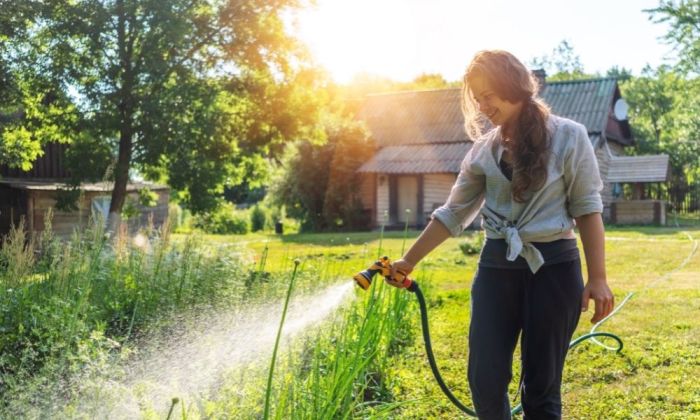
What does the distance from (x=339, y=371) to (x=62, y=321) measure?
1.95 m

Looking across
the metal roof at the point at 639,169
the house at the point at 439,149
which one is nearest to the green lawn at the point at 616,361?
the metal roof at the point at 639,169

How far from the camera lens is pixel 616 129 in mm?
28781

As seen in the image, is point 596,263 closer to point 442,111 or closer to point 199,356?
point 199,356

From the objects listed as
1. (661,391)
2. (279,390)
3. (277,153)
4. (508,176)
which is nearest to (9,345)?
(279,390)

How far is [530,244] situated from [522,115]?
1.52 ft

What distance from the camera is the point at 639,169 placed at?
25.2 meters

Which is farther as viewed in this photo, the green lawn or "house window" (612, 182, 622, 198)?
"house window" (612, 182, 622, 198)

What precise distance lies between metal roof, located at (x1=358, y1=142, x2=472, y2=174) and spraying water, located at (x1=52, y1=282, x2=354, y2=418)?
65.8 feet

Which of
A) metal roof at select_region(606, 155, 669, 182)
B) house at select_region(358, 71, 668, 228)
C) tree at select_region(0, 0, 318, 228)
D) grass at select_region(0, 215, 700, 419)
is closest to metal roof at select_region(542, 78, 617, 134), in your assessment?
house at select_region(358, 71, 668, 228)

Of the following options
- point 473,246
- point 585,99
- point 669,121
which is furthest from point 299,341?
point 669,121

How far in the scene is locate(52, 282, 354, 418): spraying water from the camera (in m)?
3.19

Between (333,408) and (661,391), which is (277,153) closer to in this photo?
(661,391)

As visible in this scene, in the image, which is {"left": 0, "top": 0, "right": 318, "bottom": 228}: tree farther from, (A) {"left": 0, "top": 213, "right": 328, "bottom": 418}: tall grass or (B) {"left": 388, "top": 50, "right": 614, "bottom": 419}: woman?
(B) {"left": 388, "top": 50, "right": 614, "bottom": 419}: woman

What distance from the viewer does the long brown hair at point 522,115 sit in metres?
2.77
